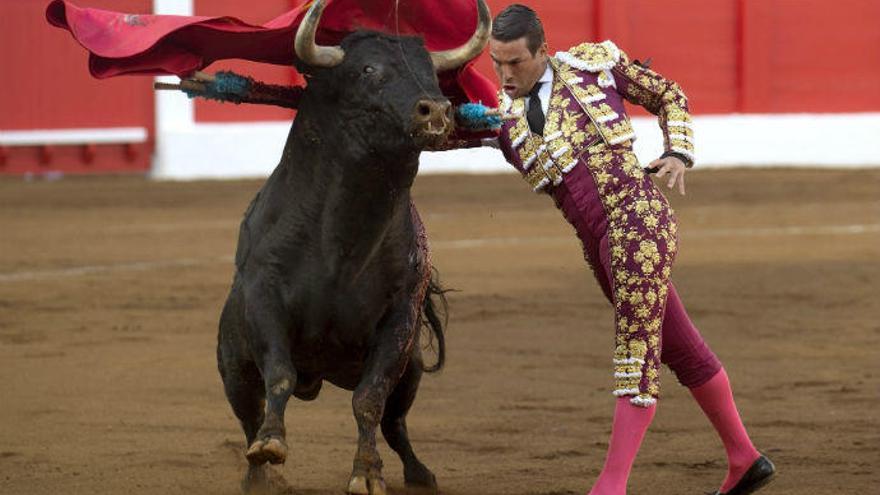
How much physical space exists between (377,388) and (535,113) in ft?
2.50

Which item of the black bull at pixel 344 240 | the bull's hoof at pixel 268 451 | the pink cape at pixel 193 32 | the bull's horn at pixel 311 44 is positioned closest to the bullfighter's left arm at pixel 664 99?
the black bull at pixel 344 240

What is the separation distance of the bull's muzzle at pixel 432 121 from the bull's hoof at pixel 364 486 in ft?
2.47

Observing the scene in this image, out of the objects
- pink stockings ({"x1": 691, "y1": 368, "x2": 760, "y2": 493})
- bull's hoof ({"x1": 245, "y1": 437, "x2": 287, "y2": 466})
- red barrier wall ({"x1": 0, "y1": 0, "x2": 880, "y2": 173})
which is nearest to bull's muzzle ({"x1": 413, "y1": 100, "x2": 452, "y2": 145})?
bull's hoof ({"x1": 245, "y1": 437, "x2": 287, "y2": 466})

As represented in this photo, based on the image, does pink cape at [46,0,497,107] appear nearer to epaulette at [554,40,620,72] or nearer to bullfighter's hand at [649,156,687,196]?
epaulette at [554,40,620,72]

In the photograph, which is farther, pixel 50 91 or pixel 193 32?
pixel 50 91

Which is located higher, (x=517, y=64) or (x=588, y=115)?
(x=517, y=64)

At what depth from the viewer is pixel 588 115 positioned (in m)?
4.39

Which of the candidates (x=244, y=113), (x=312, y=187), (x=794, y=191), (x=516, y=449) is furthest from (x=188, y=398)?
(x=244, y=113)

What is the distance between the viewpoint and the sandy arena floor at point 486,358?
17.3 ft

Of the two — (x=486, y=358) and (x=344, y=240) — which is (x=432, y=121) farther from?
(x=486, y=358)

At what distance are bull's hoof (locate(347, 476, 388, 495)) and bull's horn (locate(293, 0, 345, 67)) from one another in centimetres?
97

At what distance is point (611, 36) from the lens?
18.1 metres

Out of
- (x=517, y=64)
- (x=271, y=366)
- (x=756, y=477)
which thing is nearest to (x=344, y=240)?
(x=271, y=366)

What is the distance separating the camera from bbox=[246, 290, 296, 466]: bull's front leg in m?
4.03
